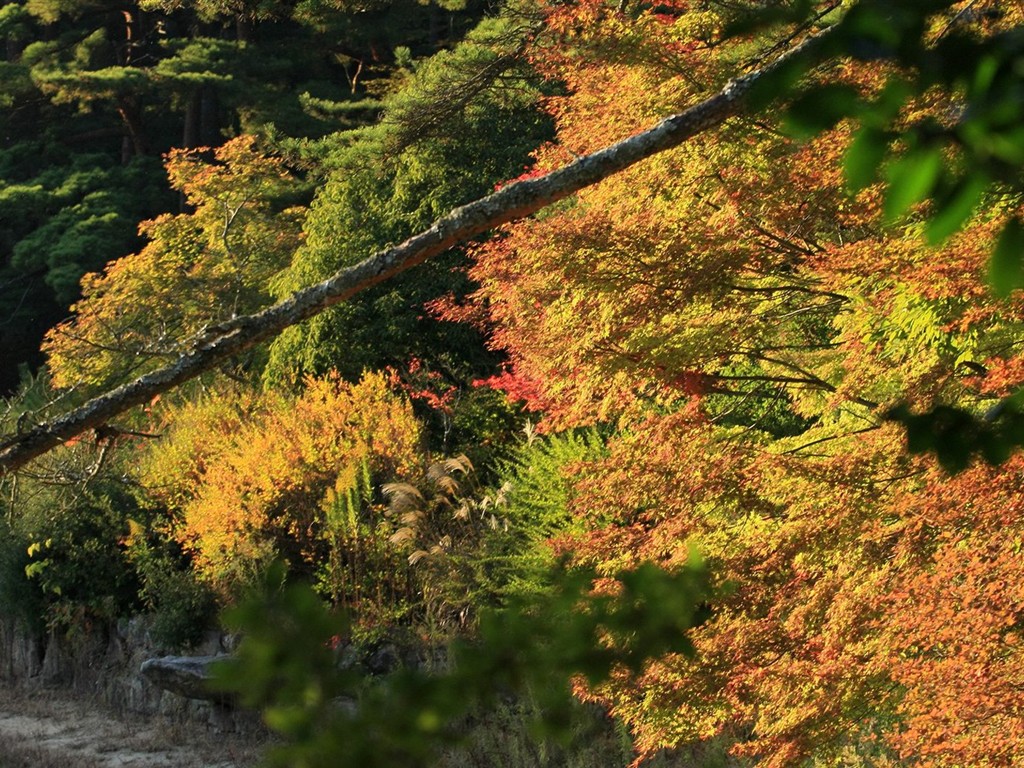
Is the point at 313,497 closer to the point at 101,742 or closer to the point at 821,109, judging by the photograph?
the point at 101,742

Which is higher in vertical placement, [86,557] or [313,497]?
[313,497]

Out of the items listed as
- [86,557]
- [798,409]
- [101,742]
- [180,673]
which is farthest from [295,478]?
[798,409]

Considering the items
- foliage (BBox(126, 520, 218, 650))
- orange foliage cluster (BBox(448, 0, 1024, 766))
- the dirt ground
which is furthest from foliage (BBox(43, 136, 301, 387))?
orange foliage cluster (BBox(448, 0, 1024, 766))

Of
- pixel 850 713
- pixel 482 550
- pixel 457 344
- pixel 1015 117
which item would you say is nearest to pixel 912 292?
pixel 850 713

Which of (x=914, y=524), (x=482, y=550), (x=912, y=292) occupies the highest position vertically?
(x=912, y=292)

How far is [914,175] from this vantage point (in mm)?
1170

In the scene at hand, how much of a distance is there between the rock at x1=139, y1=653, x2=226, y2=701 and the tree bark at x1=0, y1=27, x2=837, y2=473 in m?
8.03

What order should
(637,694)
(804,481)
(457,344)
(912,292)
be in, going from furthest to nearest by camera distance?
(457,344), (637,694), (804,481), (912,292)

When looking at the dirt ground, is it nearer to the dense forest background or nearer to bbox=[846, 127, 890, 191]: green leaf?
the dense forest background

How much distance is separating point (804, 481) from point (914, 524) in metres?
0.65

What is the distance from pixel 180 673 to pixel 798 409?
703cm

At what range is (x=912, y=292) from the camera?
16.3 ft

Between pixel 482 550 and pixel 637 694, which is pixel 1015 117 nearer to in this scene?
pixel 637 694

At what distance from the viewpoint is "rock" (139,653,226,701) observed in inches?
468
